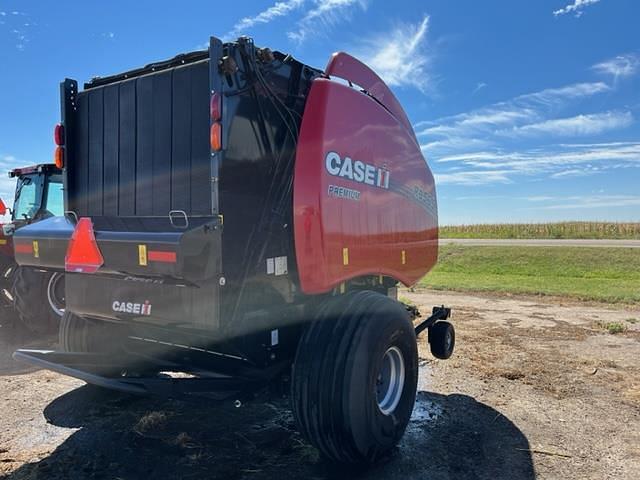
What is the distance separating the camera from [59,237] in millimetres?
3645

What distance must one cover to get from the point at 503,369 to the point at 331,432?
3633 mm

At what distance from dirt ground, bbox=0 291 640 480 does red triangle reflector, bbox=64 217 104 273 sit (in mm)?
1394

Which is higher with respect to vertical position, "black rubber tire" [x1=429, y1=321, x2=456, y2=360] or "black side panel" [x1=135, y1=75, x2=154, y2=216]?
"black side panel" [x1=135, y1=75, x2=154, y2=216]

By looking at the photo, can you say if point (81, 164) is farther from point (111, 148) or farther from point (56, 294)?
point (56, 294)

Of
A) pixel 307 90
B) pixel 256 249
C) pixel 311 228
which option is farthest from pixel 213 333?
pixel 307 90

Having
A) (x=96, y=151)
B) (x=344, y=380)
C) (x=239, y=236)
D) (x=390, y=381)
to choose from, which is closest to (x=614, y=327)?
(x=390, y=381)

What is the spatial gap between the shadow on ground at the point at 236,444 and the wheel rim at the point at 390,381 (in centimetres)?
35

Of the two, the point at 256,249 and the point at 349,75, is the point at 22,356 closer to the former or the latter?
the point at 256,249

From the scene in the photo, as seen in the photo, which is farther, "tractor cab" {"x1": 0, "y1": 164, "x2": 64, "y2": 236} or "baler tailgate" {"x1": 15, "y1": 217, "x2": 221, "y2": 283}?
"tractor cab" {"x1": 0, "y1": 164, "x2": 64, "y2": 236}

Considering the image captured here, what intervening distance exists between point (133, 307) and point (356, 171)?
1.85m

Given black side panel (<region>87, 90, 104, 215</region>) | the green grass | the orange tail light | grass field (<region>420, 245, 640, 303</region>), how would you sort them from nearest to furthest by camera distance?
the orange tail light → black side panel (<region>87, 90, 104, 215</region>) → the green grass → grass field (<region>420, 245, 640, 303</region>)

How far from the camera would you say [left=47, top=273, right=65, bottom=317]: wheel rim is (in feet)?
25.0

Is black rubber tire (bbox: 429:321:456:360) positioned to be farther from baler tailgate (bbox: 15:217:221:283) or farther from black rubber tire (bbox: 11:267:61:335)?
black rubber tire (bbox: 11:267:61:335)

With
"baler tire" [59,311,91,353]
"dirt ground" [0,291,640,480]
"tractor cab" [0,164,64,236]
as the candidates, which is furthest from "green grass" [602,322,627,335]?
"tractor cab" [0,164,64,236]
